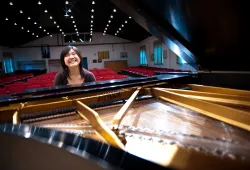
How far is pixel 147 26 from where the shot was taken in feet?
8.64

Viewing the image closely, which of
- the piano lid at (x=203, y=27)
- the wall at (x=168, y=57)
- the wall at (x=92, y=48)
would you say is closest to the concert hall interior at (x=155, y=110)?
the piano lid at (x=203, y=27)

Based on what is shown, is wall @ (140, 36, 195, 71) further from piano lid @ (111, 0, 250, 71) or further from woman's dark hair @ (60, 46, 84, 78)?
woman's dark hair @ (60, 46, 84, 78)

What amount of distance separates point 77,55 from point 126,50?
63.6 ft

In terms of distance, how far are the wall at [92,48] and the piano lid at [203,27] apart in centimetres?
1916

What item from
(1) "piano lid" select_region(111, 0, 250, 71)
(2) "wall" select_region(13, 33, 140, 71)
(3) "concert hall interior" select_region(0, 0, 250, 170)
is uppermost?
(2) "wall" select_region(13, 33, 140, 71)

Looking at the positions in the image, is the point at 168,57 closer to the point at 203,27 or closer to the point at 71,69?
the point at 71,69

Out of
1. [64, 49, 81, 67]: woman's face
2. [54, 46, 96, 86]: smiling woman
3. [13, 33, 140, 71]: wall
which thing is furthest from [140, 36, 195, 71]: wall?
[64, 49, 81, 67]: woman's face

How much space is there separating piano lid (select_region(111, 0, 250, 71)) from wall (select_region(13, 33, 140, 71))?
62.9 ft

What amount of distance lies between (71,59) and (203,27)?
175 centimetres

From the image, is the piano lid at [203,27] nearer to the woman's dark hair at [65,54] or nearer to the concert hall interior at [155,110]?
the concert hall interior at [155,110]

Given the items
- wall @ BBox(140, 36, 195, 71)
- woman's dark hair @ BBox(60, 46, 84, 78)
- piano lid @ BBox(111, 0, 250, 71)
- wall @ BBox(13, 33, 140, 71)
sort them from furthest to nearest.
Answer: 1. wall @ BBox(13, 33, 140, 71)
2. wall @ BBox(140, 36, 195, 71)
3. woman's dark hair @ BBox(60, 46, 84, 78)
4. piano lid @ BBox(111, 0, 250, 71)

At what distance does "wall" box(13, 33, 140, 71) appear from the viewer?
2059 cm

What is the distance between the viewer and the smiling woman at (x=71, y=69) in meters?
2.90

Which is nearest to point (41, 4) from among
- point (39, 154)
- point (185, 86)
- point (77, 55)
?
point (77, 55)
